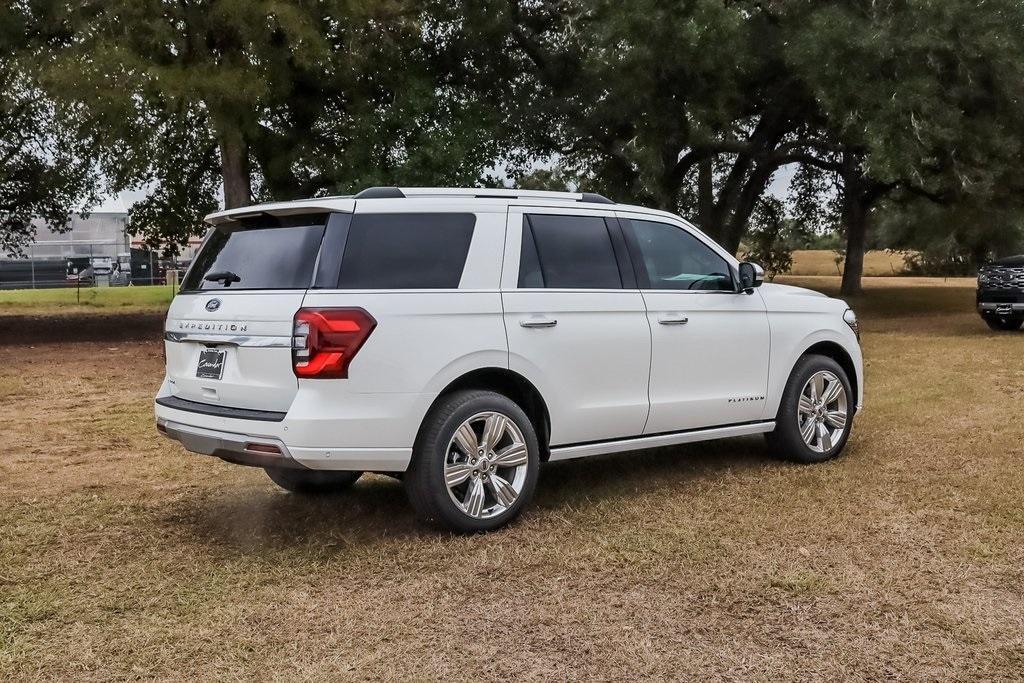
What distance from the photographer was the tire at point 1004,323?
1924 cm

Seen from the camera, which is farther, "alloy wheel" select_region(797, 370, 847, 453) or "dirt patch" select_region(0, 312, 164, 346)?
"dirt patch" select_region(0, 312, 164, 346)

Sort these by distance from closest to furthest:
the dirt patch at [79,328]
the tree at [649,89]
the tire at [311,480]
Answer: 1. the tire at [311,480]
2. the tree at [649,89]
3. the dirt patch at [79,328]

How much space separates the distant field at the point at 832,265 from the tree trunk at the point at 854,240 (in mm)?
17218

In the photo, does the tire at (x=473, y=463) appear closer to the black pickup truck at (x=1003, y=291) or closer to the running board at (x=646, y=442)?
the running board at (x=646, y=442)

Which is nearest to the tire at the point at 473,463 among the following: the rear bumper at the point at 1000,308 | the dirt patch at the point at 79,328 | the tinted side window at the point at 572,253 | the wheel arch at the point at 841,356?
the tinted side window at the point at 572,253

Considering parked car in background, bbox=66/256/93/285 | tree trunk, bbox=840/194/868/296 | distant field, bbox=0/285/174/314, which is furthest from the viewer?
parked car in background, bbox=66/256/93/285

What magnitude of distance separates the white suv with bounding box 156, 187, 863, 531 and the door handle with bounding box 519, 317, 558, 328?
0.02 meters

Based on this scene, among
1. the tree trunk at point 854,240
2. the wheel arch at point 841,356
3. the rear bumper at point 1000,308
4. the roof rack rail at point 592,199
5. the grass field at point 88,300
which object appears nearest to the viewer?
the roof rack rail at point 592,199

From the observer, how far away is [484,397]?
573 centimetres

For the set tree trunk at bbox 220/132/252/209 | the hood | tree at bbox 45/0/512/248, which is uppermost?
tree at bbox 45/0/512/248

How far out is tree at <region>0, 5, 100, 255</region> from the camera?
1816cm

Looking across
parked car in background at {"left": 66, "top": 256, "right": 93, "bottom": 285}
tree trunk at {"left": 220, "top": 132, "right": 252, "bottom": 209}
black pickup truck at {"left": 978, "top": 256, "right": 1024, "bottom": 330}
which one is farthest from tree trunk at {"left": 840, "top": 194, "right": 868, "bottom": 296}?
parked car in background at {"left": 66, "top": 256, "right": 93, "bottom": 285}

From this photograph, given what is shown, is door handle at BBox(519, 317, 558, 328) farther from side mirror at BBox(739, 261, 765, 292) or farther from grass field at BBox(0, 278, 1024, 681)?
side mirror at BBox(739, 261, 765, 292)

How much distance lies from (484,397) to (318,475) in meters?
1.62
